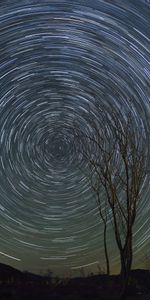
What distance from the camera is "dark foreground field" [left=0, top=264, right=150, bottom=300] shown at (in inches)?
583

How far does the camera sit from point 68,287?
16.0m

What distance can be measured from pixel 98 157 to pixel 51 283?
15.6 ft

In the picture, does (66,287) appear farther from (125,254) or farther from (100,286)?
(125,254)

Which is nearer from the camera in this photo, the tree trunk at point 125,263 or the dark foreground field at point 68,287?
the tree trunk at point 125,263

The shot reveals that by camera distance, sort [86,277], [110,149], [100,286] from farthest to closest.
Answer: [86,277] → [100,286] → [110,149]

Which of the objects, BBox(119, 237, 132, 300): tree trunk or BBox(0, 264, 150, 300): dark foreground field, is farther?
BBox(0, 264, 150, 300): dark foreground field

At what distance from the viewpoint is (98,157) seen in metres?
15.0

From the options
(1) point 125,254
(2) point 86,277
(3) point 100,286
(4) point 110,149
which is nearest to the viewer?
(1) point 125,254

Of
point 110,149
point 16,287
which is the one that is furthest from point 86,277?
point 110,149

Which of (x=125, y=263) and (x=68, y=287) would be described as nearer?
(x=125, y=263)

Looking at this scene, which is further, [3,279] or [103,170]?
[3,279]

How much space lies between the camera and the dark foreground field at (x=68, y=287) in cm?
1480

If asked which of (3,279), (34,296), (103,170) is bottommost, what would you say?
(34,296)

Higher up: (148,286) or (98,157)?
(98,157)
